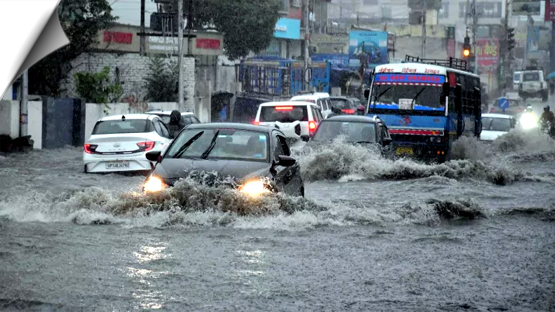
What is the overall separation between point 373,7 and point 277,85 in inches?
3211

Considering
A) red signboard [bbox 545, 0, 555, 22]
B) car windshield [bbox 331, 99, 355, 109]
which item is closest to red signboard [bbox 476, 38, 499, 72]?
red signboard [bbox 545, 0, 555, 22]

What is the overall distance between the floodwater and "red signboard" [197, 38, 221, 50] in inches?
1384

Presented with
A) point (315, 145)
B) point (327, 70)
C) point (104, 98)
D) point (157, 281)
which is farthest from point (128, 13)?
point (157, 281)

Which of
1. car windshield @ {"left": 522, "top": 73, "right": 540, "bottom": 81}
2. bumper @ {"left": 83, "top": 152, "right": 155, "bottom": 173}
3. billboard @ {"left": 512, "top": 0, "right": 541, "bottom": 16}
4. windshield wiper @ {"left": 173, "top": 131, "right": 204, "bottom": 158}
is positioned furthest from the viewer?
car windshield @ {"left": 522, "top": 73, "right": 540, "bottom": 81}

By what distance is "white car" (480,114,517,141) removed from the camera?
4050cm

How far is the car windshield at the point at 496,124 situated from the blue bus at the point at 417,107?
1150 cm

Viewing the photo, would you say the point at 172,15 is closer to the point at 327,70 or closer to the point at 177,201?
the point at 327,70

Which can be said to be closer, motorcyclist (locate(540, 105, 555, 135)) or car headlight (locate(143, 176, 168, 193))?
car headlight (locate(143, 176, 168, 193))

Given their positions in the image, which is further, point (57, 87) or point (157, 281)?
point (57, 87)

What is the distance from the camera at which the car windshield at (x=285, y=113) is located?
1158 inches

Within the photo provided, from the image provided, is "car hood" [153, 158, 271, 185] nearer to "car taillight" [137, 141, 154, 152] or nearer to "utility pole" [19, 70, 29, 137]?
"car taillight" [137, 141, 154, 152]

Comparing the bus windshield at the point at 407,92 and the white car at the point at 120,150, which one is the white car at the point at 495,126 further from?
the white car at the point at 120,150

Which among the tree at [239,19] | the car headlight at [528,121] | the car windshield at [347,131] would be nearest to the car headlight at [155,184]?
the car windshield at [347,131]

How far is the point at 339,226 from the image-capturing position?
1395cm
